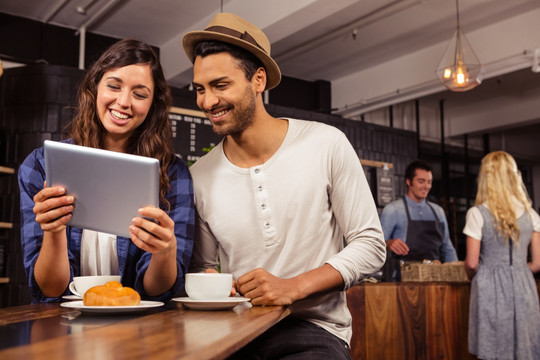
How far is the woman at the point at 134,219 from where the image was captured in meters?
1.28

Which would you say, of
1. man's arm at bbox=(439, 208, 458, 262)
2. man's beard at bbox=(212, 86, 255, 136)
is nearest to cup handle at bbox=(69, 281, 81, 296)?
man's beard at bbox=(212, 86, 255, 136)

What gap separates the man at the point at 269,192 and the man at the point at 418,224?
373 centimetres

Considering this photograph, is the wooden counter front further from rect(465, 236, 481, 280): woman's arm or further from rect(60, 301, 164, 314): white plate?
rect(60, 301, 164, 314): white plate

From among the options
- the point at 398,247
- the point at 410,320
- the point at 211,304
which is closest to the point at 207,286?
the point at 211,304

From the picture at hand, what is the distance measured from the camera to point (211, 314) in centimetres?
119

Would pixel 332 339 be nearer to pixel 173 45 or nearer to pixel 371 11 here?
pixel 371 11

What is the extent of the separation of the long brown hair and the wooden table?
2.12 feet

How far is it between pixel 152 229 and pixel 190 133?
4.23 meters

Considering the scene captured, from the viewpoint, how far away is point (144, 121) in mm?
1874

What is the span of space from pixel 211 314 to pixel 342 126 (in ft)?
18.9

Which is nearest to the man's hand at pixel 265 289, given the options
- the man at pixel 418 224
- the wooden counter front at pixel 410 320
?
the wooden counter front at pixel 410 320

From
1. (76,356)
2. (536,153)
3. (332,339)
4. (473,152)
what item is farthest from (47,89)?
(536,153)

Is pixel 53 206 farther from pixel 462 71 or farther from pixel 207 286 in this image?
pixel 462 71

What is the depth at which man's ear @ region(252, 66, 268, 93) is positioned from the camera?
184 centimetres
